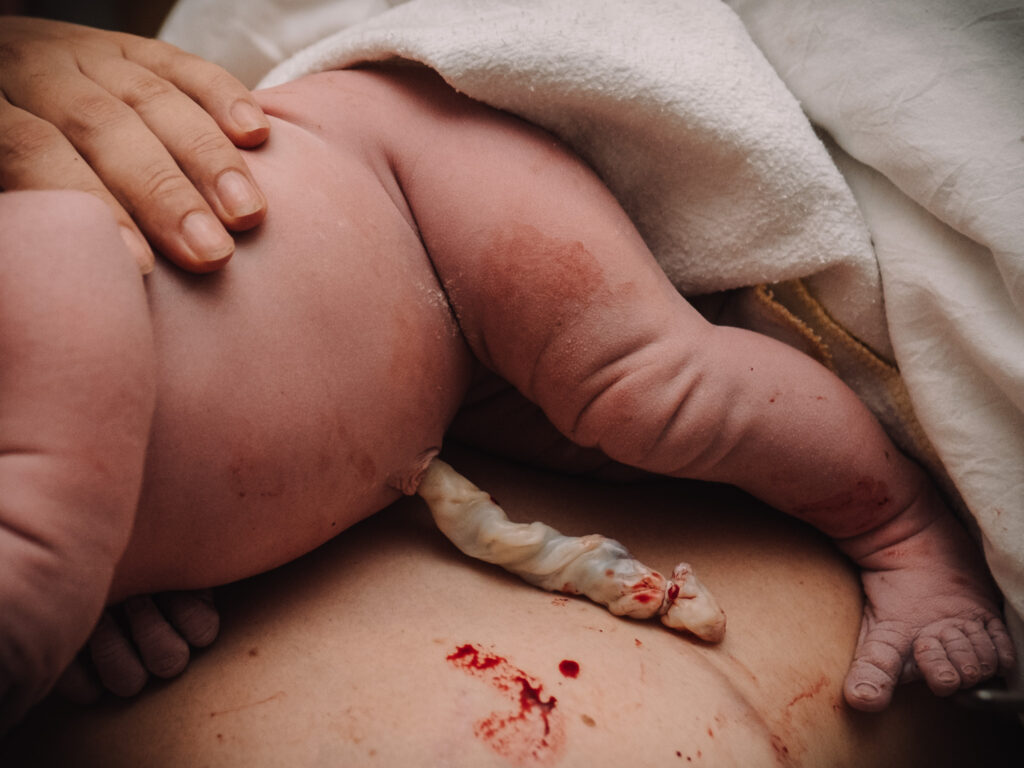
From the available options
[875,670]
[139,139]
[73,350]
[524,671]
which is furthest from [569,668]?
[139,139]

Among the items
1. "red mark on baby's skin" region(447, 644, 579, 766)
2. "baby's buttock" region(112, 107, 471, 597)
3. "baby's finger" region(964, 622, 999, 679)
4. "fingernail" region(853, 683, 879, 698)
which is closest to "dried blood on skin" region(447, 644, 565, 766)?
"red mark on baby's skin" region(447, 644, 579, 766)

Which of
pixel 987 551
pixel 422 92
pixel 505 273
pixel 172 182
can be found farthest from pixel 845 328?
pixel 172 182

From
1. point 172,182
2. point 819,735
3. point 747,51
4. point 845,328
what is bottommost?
point 819,735

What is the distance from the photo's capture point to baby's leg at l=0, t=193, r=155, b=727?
1.30 ft

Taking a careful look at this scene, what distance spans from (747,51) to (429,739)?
2.13ft

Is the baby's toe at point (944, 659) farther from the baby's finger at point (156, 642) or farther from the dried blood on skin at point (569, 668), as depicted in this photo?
the baby's finger at point (156, 642)

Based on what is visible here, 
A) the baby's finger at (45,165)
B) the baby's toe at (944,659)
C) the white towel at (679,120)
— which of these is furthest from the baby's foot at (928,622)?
the baby's finger at (45,165)

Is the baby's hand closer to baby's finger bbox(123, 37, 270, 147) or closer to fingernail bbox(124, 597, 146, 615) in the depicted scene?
fingernail bbox(124, 597, 146, 615)

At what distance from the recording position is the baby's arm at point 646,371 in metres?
0.62

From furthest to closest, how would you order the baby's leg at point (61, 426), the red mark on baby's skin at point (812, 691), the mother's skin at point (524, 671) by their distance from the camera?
the red mark on baby's skin at point (812, 691)
the mother's skin at point (524, 671)
the baby's leg at point (61, 426)

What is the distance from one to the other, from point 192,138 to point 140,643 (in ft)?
1.19

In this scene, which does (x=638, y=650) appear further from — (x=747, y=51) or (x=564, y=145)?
(x=747, y=51)

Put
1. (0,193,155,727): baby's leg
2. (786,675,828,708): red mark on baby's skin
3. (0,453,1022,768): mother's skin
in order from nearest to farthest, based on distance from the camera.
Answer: (0,193,155,727): baby's leg < (0,453,1022,768): mother's skin < (786,675,828,708): red mark on baby's skin

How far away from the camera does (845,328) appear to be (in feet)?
2.45
